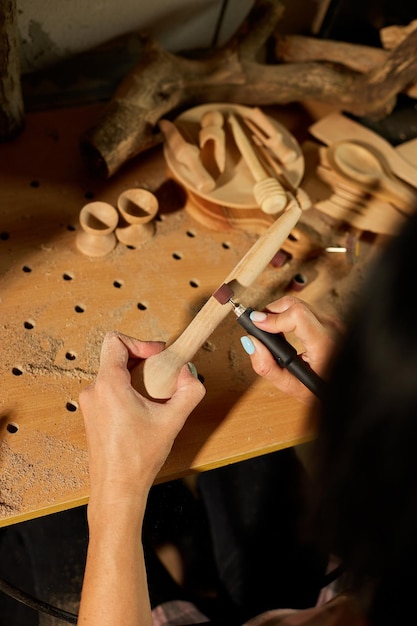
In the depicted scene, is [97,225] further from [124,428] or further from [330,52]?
[330,52]

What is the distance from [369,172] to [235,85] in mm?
302

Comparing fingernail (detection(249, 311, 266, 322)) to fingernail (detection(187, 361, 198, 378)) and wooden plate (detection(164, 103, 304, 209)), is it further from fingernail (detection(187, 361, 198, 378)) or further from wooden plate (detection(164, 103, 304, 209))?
wooden plate (detection(164, 103, 304, 209))

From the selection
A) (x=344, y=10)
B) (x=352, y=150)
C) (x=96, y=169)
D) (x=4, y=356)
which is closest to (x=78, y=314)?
Answer: (x=4, y=356)

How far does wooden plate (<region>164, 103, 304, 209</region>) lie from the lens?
0.97 m

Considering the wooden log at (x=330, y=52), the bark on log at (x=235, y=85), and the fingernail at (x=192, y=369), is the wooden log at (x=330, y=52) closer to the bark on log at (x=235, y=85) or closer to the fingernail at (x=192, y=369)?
the bark on log at (x=235, y=85)

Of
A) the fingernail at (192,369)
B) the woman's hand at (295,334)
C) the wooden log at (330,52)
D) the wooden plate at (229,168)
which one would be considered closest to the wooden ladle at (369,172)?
the wooden plate at (229,168)

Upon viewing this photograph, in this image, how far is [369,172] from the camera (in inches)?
43.3

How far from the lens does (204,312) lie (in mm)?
796

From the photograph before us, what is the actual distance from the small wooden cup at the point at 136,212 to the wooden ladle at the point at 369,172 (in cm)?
37

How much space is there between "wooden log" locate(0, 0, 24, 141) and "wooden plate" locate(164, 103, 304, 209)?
257 millimetres

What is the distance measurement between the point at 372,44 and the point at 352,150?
398mm

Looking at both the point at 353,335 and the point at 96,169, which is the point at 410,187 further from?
the point at 353,335

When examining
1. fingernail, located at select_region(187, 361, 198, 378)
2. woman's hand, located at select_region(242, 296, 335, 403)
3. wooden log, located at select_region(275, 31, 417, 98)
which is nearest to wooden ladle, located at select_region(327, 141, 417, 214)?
wooden log, located at select_region(275, 31, 417, 98)

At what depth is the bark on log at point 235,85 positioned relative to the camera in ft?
3.28
